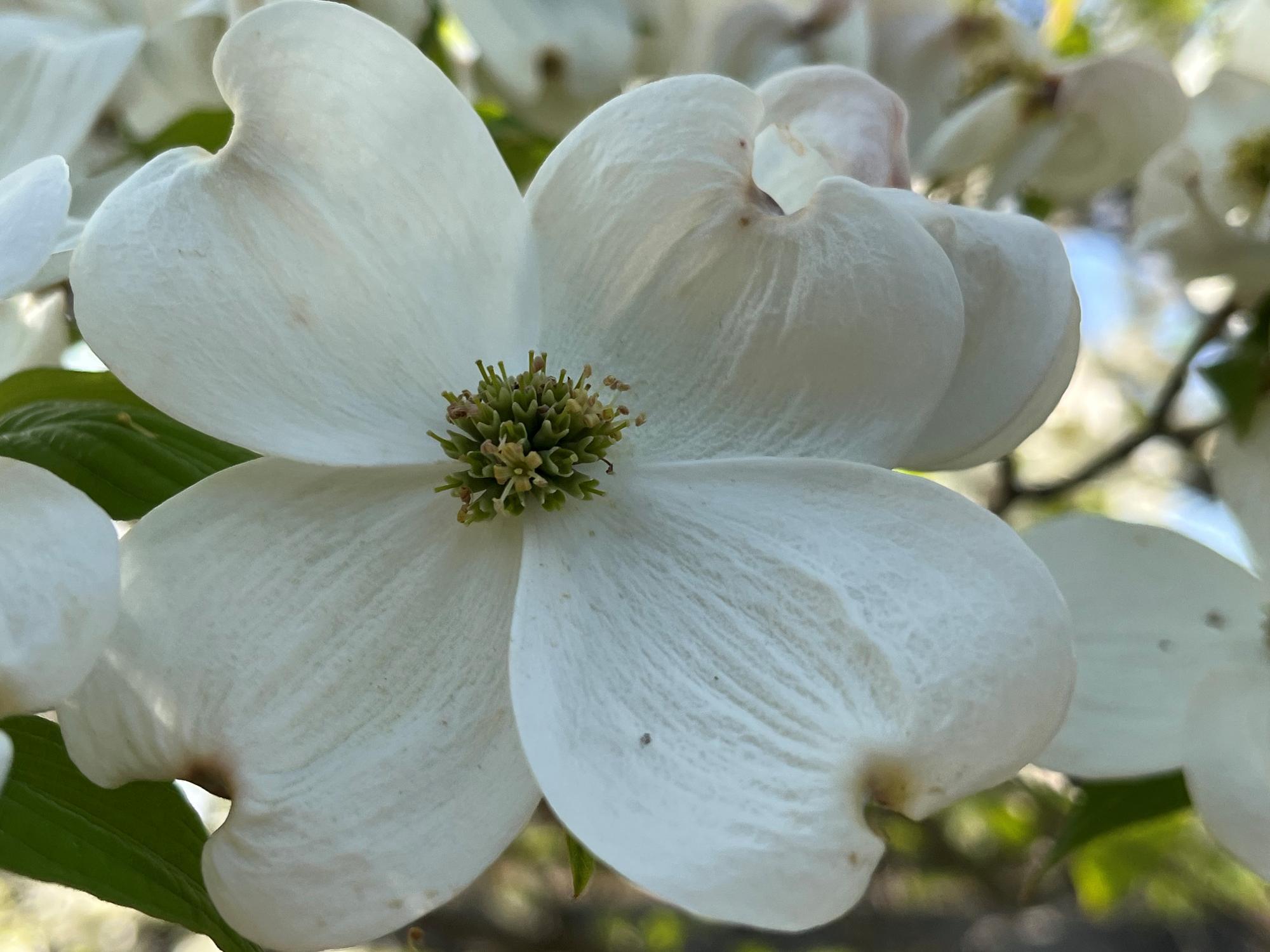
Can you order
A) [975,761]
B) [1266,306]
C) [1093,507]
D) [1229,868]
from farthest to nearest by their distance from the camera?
[1093,507] < [1229,868] < [1266,306] < [975,761]

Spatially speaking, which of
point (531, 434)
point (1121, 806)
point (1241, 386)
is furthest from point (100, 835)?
point (1241, 386)

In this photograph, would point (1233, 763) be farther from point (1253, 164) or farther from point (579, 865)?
point (1253, 164)

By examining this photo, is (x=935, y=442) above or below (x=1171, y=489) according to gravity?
above

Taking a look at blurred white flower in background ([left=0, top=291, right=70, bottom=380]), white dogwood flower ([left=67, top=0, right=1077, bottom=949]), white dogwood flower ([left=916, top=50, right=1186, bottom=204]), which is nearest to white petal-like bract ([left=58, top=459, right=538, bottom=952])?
white dogwood flower ([left=67, top=0, right=1077, bottom=949])

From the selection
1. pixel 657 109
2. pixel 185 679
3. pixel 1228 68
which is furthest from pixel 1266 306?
pixel 185 679

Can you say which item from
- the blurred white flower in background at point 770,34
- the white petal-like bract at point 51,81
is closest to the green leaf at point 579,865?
the white petal-like bract at point 51,81

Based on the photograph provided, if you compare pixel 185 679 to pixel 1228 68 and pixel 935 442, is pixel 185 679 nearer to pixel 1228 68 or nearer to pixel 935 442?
pixel 935 442
